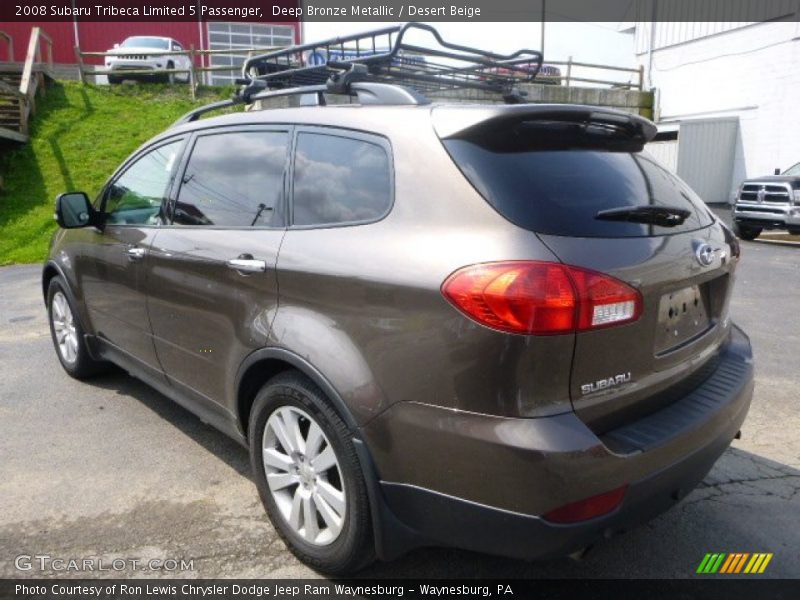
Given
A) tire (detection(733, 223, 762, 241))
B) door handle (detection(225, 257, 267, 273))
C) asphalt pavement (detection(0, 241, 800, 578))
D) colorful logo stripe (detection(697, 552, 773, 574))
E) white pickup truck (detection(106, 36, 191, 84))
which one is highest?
white pickup truck (detection(106, 36, 191, 84))

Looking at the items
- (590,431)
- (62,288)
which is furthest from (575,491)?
(62,288)

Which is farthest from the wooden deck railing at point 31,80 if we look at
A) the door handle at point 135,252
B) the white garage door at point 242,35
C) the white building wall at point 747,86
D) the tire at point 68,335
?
the white building wall at point 747,86

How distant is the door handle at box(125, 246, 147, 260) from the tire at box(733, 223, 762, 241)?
12112 millimetres

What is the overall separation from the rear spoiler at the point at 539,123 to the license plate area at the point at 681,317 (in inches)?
26.0

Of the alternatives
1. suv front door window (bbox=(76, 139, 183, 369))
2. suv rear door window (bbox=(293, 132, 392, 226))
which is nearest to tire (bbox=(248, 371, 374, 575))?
suv rear door window (bbox=(293, 132, 392, 226))

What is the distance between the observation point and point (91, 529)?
283 cm

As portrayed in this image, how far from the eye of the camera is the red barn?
934 inches

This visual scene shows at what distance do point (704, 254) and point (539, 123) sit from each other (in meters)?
0.79

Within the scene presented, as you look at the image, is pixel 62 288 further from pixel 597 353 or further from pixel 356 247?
pixel 597 353

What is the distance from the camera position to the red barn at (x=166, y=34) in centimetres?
2373

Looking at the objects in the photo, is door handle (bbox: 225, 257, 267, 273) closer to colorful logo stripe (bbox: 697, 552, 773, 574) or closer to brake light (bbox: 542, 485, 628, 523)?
brake light (bbox: 542, 485, 628, 523)

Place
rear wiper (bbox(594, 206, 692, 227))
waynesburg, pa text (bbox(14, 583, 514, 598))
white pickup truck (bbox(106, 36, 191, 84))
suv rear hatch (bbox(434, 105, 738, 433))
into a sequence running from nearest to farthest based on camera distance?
suv rear hatch (bbox(434, 105, 738, 433)), rear wiper (bbox(594, 206, 692, 227)), waynesburg, pa text (bbox(14, 583, 514, 598)), white pickup truck (bbox(106, 36, 191, 84))

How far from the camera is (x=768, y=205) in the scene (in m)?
11.7

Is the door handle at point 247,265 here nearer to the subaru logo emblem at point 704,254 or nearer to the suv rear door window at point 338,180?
the suv rear door window at point 338,180
